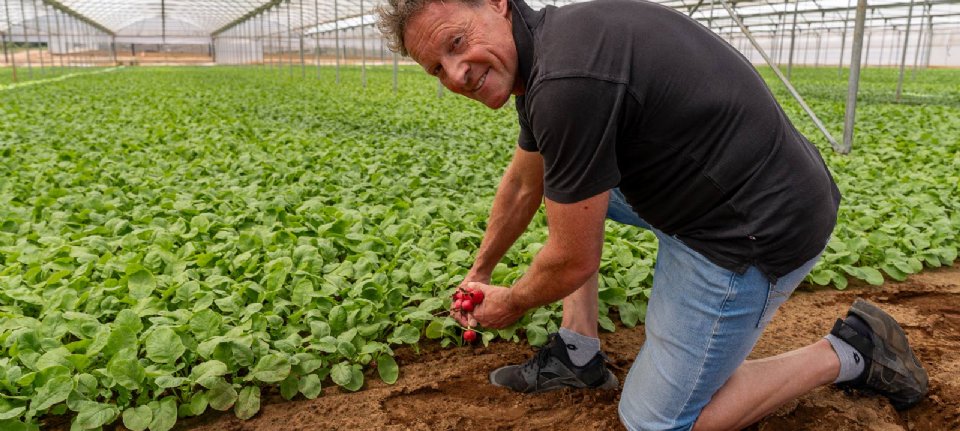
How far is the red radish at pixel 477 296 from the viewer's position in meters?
2.50

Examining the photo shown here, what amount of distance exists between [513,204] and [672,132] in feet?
2.80

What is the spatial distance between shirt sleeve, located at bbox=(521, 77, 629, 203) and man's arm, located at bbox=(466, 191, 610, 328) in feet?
0.18

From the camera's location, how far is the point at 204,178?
5770mm

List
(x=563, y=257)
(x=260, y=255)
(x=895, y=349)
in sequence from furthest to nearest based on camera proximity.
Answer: (x=260, y=255) → (x=895, y=349) → (x=563, y=257)

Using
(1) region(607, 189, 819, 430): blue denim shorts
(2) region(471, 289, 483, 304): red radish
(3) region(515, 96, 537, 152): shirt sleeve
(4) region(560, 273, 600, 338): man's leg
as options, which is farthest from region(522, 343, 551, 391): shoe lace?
(3) region(515, 96, 537, 152): shirt sleeve

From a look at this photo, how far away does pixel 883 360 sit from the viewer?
2.43 m

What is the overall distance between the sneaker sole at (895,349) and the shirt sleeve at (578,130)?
1283 mm

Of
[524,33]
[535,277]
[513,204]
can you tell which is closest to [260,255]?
[513,204]

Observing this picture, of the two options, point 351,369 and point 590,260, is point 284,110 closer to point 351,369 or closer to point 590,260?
point 351,369

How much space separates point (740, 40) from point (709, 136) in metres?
46.6

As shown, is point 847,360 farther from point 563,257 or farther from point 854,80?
point 854,80

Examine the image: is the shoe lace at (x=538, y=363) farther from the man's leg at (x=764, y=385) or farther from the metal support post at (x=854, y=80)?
the metal support post at (x=854, y=80)

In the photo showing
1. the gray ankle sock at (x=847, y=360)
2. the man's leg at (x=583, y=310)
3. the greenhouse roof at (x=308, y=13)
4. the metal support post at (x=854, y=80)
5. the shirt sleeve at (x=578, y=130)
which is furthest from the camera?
the greenhouse roof at (x=308, y=13)

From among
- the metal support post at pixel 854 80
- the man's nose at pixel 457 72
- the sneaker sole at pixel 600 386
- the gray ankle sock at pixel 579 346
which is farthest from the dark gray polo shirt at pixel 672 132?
the metal support post at pixel 854 80
